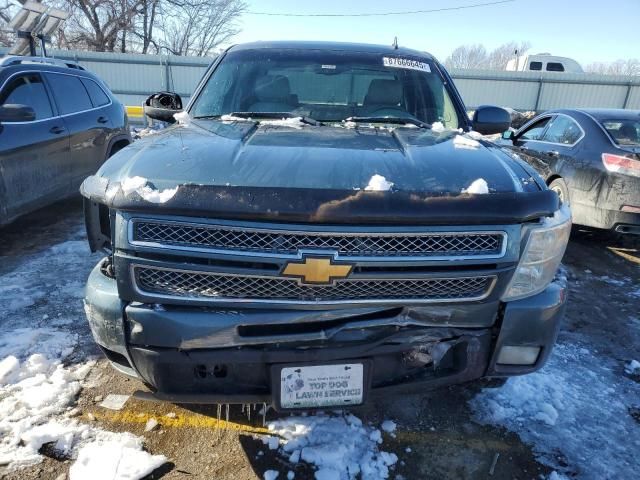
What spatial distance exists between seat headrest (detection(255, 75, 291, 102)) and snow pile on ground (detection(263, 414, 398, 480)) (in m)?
2.09

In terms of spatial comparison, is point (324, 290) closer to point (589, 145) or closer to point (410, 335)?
point (410, 335)

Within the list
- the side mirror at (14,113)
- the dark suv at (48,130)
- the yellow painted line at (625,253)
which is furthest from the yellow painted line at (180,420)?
the yellow painted line at (625,253)

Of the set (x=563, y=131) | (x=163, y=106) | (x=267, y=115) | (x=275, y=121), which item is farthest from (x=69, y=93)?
(x=563, y=131)

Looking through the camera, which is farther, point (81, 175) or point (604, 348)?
point (81, 175)

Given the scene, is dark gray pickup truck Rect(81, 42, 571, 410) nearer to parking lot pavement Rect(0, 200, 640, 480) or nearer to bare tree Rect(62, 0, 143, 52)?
parking lot pavement Rect(0, 200, 640, 480)

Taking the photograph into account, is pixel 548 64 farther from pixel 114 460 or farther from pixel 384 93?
pixel 114 460

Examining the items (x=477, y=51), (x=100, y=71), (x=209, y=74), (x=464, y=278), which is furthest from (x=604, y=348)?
(x=477, y=51)

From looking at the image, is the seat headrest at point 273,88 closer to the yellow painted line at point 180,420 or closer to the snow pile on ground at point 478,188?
the snow pile on ground at point 478,188

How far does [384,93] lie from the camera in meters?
3.31

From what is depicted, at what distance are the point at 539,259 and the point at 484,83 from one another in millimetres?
19908

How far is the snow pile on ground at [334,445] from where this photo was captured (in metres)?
2.21

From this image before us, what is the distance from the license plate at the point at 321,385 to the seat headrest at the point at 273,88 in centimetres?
198

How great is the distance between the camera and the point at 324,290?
1.86 m

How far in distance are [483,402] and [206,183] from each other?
6.83ft
